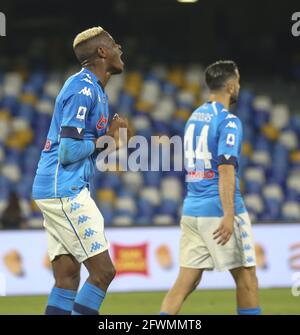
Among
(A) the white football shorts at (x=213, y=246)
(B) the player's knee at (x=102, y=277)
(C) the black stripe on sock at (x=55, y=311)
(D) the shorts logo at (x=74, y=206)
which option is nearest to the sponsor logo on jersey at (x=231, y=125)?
(A) the white football shorts at (x=213, y=246)

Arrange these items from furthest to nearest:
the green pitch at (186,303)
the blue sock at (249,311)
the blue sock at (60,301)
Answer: the green pitch at (186,303) → the blue sock at (249,311) → the blue sock at (60,301)

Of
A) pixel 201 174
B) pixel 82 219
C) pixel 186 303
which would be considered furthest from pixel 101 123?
pixel 186 303

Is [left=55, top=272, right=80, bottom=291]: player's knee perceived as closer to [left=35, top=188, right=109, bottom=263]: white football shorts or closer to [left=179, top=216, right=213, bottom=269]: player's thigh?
[left=35, top=188, right=109, bottom=263]: white football shorts

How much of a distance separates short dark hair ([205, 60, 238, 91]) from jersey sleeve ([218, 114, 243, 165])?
0.96ft

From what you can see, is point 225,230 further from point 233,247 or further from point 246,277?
point 246,277

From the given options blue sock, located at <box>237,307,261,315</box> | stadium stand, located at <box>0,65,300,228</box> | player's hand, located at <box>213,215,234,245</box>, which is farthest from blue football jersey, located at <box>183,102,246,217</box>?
stadium stand, located at <box>0,65,300,228</box>

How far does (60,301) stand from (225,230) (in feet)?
3.87

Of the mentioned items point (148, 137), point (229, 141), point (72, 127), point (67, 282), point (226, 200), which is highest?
point (148, 137)

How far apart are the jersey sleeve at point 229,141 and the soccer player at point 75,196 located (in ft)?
2.78

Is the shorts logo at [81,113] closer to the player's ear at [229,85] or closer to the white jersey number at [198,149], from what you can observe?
the white jersey number at [198,149]

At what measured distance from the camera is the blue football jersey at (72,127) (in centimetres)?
554

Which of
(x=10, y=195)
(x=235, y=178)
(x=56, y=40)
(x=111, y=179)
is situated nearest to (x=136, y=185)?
(x=111, y=179)

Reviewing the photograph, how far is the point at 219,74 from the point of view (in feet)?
21.4

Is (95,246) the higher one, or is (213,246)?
(213,246)
